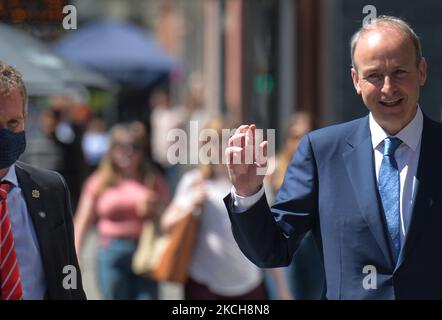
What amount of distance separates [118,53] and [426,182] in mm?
18352

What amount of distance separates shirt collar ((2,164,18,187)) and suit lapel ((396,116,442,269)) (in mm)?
1320

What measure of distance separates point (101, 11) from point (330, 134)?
144ft

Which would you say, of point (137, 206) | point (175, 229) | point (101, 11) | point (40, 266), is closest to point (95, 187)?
point (137, 206)

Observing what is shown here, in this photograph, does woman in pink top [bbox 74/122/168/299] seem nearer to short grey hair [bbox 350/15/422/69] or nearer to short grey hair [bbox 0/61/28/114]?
short grey hair [bbox 0/61/28/114]

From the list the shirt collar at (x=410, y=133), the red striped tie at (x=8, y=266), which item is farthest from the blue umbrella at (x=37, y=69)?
the shirt collar at (x=410, y=133)

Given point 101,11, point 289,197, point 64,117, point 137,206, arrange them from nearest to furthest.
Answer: point 289,197 → point 137,206 → point 64,117 → point 101,11

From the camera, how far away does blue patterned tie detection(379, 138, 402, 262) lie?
3.77m

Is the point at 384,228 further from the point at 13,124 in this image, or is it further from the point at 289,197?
the point at 13,124

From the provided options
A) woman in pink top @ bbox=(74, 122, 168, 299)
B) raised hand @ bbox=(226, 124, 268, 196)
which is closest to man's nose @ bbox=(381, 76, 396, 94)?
raised hand @ bbox=(226, 124, 268, 196)

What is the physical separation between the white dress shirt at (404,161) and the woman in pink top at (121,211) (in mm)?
4795

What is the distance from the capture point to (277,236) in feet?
12.6

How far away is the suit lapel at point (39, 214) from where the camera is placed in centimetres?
386

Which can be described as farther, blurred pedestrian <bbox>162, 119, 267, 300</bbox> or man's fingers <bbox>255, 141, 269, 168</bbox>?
blurred pedestrian <bbox>162, 119, 267, 300</bbox>

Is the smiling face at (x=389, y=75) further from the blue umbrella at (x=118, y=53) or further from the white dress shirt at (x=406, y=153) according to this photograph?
the blue umbrella at (x=118, y=53)
